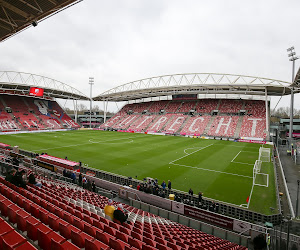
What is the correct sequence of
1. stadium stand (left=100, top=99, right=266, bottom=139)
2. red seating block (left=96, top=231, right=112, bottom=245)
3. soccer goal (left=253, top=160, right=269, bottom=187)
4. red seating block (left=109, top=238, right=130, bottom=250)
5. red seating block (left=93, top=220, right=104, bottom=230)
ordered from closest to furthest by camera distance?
red seating block (left=109, top=238, right=130, bottom=250) < red seating block (left=96, top=231, right=112, bottom=245) < red seating block (left=93, top=220, right=104, bottom=230) < soccer goal (left=253, top=160, right=269, bottom=187) < stadium stand (left=100, top=99, right=266, bottom=139)

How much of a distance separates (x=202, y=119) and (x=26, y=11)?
4752 cm

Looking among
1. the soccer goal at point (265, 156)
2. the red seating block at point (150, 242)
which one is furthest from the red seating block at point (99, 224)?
the soccer goal at point (265, 156)

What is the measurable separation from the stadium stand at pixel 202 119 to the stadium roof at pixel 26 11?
134 ft

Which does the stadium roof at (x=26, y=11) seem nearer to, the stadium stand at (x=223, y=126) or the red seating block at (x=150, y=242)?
the red seating block at (x=150, y=242)

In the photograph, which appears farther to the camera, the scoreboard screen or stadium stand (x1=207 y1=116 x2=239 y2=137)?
the scoreboard screen

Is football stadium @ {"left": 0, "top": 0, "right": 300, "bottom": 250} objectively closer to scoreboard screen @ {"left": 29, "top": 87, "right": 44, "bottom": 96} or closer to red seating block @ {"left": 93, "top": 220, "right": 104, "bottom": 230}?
red seating block @ {"left": 93, "top": 220, "right": 104, "bottom": 230}

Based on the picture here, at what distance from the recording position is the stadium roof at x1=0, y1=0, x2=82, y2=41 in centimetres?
880

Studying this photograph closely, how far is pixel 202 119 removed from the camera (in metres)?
51.4

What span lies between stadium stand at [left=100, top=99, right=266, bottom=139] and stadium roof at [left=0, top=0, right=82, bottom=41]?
40.9 meters

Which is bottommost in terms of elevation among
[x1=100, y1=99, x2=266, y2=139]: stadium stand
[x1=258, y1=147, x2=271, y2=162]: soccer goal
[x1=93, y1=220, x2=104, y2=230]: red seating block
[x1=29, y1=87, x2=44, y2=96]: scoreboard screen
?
[x1=258, y1=147, x2=271, y2=162]: soccer goal

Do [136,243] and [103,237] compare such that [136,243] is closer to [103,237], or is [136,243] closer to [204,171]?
[103,237]

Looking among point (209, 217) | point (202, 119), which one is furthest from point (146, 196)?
point (202, 119)

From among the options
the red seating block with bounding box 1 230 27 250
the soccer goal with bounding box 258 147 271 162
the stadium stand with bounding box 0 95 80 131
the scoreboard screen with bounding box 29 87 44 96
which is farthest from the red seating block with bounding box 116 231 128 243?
the scoreboard screen with bounding box 29 87 44 96

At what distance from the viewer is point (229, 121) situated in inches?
1864
